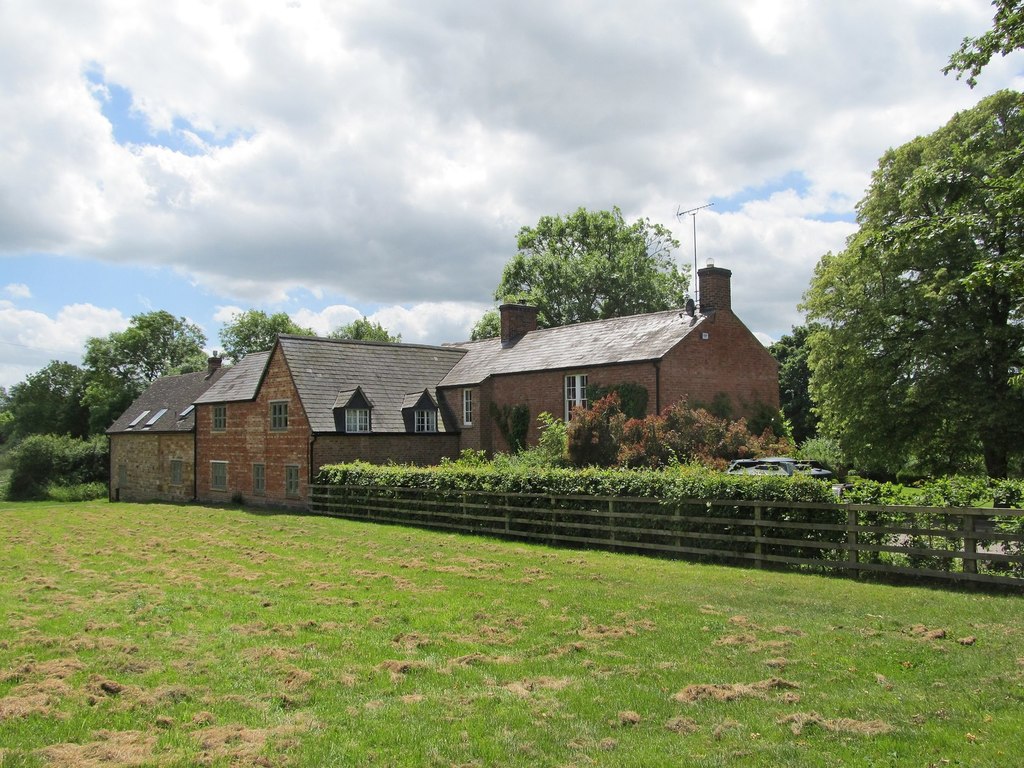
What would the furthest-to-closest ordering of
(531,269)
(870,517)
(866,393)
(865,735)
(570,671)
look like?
(531,269), (866,393), (870,517), (570,671), (865,735)

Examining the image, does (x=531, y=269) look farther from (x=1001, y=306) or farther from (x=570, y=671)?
(x=570, y=671)

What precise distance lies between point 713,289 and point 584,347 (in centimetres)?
548

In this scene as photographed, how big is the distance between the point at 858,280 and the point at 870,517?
15.5 metres

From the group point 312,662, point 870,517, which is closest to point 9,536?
point 312,662

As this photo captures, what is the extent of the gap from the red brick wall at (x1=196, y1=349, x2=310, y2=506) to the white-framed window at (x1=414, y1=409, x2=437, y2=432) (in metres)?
5.26

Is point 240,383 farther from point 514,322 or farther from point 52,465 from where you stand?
point 52,465

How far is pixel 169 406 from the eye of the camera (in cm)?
4756

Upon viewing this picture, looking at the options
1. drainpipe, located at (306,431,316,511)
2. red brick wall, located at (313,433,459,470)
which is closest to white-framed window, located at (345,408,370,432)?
red brick wall, located at (313,433,459,470)

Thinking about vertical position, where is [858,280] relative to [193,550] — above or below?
above

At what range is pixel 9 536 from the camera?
76.3 feet

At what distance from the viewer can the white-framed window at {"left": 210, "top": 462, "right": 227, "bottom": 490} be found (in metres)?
38.3

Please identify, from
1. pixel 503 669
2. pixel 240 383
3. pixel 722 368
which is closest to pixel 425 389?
pixel 240 383

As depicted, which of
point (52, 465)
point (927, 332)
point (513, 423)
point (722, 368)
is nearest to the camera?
point (927, 332)

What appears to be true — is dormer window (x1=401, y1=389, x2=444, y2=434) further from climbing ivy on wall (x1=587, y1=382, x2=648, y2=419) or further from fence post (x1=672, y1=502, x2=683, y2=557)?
fence post (x1=672, y1=502, x2=683, y2=557)
